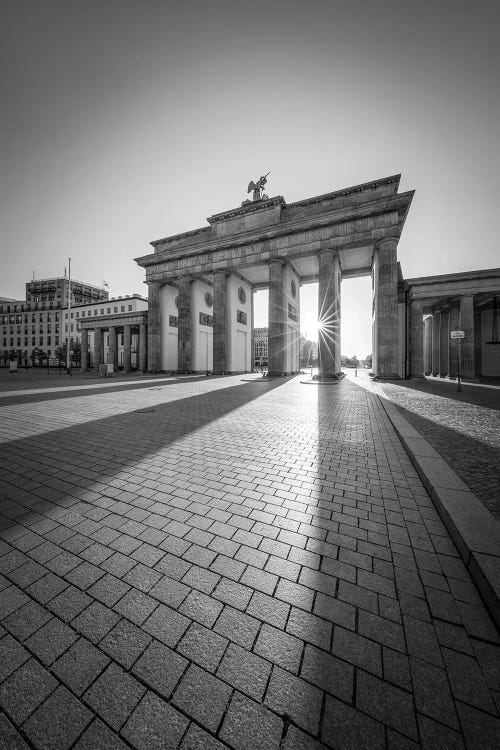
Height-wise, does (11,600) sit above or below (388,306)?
below

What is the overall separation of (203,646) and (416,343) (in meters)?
25.9

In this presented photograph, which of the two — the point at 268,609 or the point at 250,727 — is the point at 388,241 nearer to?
the point at 268,609

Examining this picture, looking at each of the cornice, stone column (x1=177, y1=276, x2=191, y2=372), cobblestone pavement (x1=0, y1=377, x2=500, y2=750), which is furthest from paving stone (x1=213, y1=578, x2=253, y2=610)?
stone column (x1=177, y1=276, x2=191, y2=372)

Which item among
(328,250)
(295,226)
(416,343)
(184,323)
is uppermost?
(295,226)

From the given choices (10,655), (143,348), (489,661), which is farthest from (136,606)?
(143,348)

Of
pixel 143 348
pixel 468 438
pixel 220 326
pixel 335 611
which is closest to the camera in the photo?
pixel 335 611

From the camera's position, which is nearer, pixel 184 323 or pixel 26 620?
pixel 26 620

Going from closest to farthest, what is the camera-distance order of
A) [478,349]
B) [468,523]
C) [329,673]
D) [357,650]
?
[329,673] → [357,650] → [468,523] → [478,349]

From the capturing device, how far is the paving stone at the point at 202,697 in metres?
1.26

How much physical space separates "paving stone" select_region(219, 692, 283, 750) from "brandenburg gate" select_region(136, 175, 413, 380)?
70.3ft

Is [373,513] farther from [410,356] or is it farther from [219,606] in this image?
[410,356]

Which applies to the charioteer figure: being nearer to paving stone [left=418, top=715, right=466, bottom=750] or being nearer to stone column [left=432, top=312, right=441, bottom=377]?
stone column [left=432, top=312, right=441, bottom=377]

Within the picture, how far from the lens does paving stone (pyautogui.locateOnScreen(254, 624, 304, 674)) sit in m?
1.49

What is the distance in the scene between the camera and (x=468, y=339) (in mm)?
23609
